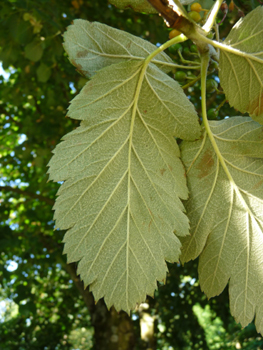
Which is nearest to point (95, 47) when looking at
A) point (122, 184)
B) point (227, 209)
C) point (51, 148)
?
point (122, 184)

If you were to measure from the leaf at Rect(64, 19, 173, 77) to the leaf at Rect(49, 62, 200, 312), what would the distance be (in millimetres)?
65

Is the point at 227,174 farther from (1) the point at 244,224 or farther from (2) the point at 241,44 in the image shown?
(2) the point at 241,44

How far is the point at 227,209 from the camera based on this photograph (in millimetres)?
837

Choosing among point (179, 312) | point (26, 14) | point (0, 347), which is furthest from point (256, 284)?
point (0, 347)

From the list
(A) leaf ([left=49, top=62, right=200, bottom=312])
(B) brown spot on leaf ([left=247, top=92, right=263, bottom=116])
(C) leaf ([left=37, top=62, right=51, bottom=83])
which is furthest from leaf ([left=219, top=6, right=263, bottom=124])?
(C) leaf ([left=37, top=62, right=51, bottom=83])

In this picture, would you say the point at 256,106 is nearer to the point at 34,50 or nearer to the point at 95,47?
the point at 95,47

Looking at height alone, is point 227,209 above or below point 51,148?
below

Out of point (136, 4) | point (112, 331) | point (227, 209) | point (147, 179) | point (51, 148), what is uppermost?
point (51, 148)

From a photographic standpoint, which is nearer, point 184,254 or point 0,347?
point 184,254

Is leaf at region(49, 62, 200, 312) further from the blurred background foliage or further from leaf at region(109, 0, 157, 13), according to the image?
the blurred background foliage

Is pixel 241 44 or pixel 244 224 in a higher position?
pixel 241 44

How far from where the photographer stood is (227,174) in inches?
32.7

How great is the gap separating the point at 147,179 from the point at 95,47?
0.33 m

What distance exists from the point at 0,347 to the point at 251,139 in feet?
19.5
